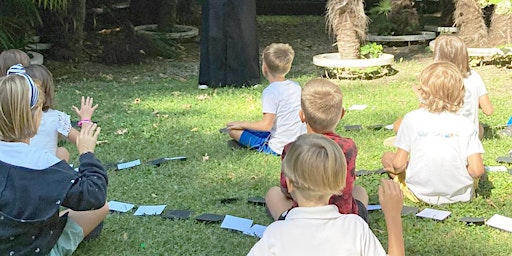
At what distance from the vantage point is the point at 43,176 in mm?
3250

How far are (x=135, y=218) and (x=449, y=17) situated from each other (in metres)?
12.9

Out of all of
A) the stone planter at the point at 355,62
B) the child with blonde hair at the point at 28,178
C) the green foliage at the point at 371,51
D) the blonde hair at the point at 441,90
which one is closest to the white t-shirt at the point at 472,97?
the blonde hair at the point at 441,90

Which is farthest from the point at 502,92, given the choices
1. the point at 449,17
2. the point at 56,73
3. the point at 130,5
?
the point at 130,5

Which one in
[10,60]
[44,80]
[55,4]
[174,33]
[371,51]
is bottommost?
[174,33]

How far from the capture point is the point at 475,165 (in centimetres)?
455

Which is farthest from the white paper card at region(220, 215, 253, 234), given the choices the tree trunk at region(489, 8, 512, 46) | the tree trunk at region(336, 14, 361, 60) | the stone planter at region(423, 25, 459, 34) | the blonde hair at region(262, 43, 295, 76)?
Result: the stone planter at region(423, 25, 459, 34)

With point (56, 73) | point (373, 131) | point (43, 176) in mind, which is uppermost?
point (43, 176)

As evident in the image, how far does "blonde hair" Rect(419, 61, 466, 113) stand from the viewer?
15.0 feet

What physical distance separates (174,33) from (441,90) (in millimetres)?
10217

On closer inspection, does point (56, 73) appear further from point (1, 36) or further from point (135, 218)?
point (135, 218)

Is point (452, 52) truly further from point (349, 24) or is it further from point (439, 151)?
point (349, 24)

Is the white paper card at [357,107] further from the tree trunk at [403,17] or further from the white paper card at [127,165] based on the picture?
the tree trunk at [403,17]

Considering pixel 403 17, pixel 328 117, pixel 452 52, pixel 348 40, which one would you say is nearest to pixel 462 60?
pixel 452 52

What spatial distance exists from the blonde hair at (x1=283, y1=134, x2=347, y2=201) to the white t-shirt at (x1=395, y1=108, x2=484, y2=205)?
1.99m
